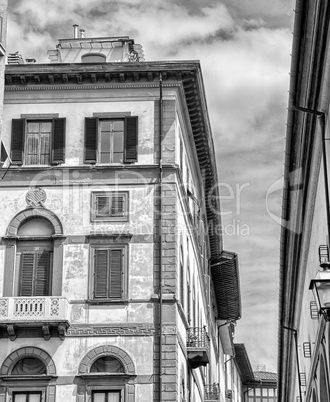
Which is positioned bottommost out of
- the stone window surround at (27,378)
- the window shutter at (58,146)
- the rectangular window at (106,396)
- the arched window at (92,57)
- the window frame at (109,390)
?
the rectangular window at (106,396)

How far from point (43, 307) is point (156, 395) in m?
4.66

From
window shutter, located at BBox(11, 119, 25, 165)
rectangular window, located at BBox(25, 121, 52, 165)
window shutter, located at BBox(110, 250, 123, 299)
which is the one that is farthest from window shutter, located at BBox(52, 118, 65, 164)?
window shutter, located at BBox(110, 250, 123, 299)

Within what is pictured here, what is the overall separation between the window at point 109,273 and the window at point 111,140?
3287mm

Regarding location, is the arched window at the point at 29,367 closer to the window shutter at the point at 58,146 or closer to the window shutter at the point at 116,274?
the window shutter at the point at 116,274

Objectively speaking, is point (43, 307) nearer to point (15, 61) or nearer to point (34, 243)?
point (34, 243)

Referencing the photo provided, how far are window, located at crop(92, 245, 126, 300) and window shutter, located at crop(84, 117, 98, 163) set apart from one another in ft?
10.9

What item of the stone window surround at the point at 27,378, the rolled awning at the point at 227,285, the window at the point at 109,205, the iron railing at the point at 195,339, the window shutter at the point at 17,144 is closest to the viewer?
the stone window surround at the point at 27,378

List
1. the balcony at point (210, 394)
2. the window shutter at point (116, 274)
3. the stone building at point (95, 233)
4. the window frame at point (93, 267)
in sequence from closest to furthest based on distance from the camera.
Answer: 1. the stone building at point (95, 233)
2. the window frame at point (93, 267)
3. the window shutter at point (116, 274)
4. the balcony at point (210, 394)

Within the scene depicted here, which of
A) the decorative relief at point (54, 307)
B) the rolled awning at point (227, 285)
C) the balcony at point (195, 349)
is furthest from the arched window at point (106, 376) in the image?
the rolled awning at point (227, 285)

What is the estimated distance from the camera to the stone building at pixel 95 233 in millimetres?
30391

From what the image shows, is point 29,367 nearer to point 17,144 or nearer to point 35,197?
point 35,197

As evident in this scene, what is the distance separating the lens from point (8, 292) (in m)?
31.2

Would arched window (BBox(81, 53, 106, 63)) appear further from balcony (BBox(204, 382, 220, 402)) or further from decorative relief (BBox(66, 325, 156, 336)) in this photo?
balcony (BBox(204, 382, 220, 402))

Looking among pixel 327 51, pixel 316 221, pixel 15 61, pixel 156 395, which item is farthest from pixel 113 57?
pixel 327 51
